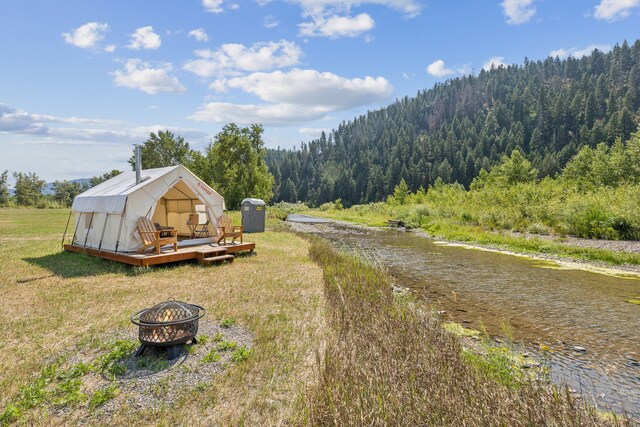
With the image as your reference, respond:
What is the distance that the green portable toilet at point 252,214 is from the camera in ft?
75.1

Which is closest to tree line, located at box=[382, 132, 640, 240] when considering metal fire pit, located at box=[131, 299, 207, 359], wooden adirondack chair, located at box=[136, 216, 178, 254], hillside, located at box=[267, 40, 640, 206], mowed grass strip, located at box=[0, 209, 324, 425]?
mowed grass strip, located at box=[0, 209, 324, 425]

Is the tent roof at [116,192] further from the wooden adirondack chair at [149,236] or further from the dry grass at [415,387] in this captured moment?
the dry grass at [415,387]

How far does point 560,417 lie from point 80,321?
292 inches

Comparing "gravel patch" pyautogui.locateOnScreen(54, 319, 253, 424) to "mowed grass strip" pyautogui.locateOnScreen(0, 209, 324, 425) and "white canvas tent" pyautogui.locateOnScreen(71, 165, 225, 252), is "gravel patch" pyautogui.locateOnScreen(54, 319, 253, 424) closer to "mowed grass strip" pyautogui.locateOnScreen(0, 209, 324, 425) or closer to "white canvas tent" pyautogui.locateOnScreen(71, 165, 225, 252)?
"mowed grass strip" pyautogui.locateOnScreen(0, 209, 324, 425)

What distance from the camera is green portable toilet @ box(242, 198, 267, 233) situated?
75.1ft

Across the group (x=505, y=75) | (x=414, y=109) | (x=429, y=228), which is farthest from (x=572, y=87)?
(x=429, y=228)

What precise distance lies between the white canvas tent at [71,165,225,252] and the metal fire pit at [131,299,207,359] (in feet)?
24.3

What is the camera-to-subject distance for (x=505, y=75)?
14750cm

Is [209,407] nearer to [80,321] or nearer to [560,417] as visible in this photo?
[560,417]

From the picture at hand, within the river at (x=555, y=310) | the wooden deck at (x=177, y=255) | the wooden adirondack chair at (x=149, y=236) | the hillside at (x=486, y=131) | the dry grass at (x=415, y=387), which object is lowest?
the river at (x=555, y=310)

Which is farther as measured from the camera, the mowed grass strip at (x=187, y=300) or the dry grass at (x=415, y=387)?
the mowed grass strip at (x=187, y=300)

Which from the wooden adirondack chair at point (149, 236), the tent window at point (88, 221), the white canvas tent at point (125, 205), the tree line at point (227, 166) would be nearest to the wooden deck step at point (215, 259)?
the wooden adirondack chair at point (149, 236)

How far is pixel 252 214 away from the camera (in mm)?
23000

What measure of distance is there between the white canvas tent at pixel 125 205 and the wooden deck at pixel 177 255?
27 cm
